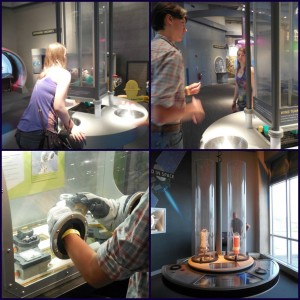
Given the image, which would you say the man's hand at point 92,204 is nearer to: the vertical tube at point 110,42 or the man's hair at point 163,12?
the vertical tube at point 110,42

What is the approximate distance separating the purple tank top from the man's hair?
0.38m

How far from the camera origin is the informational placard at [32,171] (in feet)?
3.68

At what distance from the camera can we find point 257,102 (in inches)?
44.4

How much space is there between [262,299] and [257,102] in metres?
0.69

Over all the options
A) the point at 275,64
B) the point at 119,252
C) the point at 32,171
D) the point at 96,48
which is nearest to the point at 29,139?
the point at 32,171

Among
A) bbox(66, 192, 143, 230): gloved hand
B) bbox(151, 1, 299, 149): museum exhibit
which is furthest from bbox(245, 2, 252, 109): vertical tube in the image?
bbox(66, 192, 143, 230): gloved hand

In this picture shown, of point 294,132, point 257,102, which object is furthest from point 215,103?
point 294,132

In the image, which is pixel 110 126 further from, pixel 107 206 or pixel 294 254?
pixel 294 254

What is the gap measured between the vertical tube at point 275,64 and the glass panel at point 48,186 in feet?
1.48

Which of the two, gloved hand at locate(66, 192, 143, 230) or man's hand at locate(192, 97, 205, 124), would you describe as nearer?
man's hand at locate(192, 97, 205, 124)

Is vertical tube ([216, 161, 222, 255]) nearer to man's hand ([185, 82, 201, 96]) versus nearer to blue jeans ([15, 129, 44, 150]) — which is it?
man's hand ([185, 82, 201, 96])

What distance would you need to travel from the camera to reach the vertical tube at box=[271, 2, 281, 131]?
108cm

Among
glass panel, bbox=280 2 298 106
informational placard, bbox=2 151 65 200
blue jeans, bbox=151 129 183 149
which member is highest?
glass panel, bbox=280 2 298 106

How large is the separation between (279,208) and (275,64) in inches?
26.3
